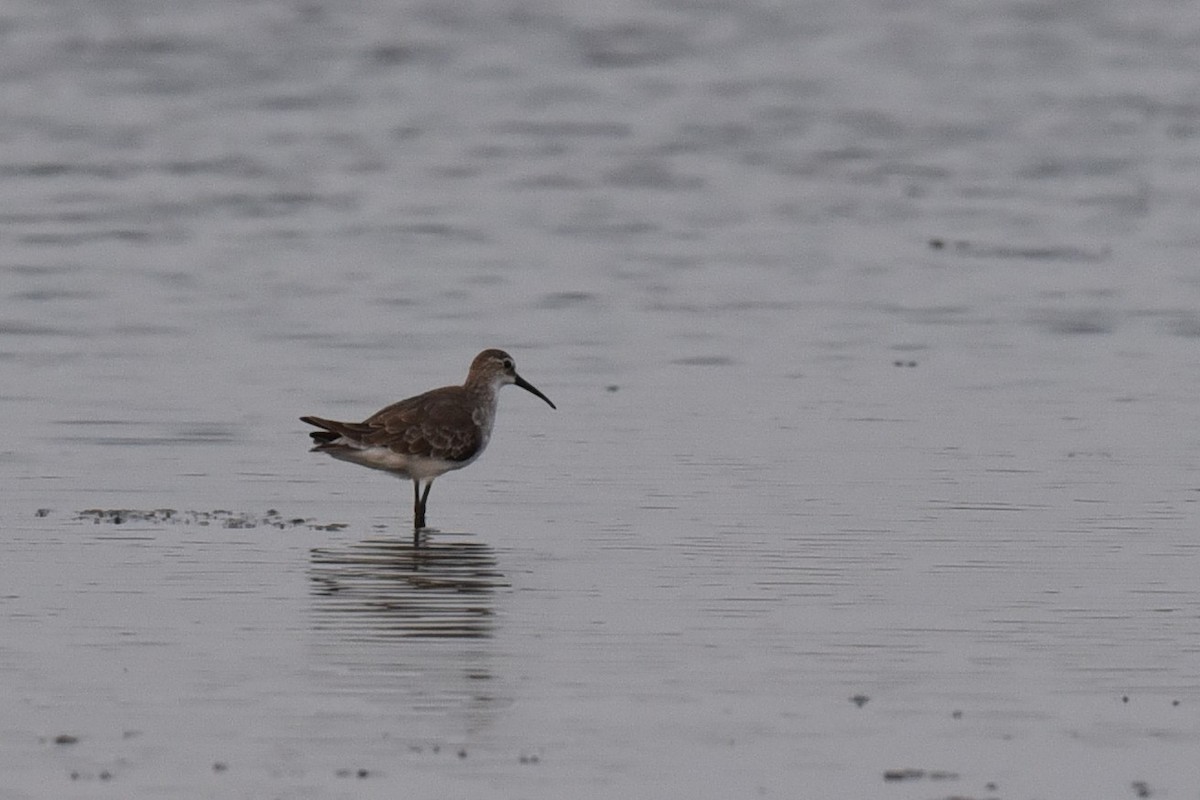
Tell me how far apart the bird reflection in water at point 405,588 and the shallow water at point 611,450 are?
4 centimetres

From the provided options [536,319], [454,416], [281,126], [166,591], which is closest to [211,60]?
[281,126]

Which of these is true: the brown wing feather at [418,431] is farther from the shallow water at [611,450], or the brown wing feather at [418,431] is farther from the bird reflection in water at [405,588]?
the bird reflection in water at [405,588]

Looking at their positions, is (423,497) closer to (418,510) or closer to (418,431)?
(418,510)

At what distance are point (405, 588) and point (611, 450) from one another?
4.21 metres

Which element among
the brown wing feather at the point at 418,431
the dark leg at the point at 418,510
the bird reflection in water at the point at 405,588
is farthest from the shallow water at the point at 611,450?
the brown wing feather at the point at 418,431

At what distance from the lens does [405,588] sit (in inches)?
513

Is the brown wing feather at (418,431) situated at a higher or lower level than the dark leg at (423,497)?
higher

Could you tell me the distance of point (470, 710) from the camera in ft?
34.2

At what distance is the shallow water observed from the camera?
10.1 m

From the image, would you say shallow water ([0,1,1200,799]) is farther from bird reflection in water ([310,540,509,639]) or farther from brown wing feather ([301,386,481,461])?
brown wing feather ([301,386,481,461])

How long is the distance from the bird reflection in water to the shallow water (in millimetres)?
42

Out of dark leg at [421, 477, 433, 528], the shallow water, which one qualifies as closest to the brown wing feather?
dark leg at [421, 477, 433, 528]

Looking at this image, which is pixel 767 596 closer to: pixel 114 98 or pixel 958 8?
pixel 114 98

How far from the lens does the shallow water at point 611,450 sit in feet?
33.3
